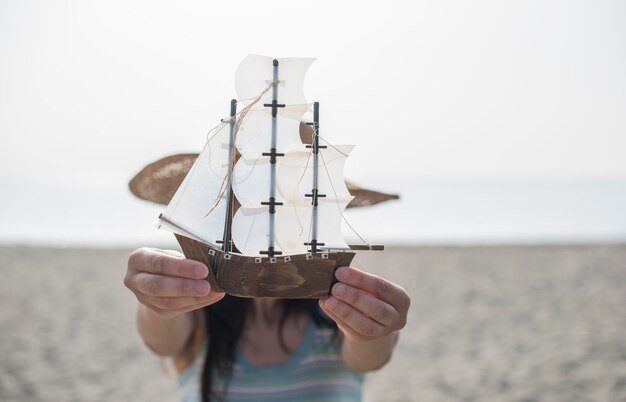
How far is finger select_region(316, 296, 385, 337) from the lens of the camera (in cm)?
211

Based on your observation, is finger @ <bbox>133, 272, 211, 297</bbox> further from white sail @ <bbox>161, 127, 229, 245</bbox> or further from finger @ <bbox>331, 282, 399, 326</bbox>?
finger @ <bbox>331, 282, 399, 326</bbox>

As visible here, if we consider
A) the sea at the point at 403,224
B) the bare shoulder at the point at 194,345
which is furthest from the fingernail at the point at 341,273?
the sea at the point at 403,224

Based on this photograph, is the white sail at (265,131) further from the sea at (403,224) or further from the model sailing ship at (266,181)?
the sea at (403,224)

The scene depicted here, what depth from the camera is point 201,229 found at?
228 cm

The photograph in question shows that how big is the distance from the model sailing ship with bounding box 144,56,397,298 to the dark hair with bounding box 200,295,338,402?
45.6 inches

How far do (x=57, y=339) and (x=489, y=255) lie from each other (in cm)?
1243

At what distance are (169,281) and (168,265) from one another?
58 millimetres

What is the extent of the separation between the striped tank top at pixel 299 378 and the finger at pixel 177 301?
138 centimetres

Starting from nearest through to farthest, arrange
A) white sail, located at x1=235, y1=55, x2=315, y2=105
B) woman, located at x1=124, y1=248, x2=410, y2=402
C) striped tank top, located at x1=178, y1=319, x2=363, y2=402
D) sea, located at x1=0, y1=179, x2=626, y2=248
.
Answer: white sail, located at x1=235, y1=55, x2=315, y2=105 < woman, located at x1=124, y1=248, x2=410, y2=402 < striped tank top, located at x1=178, y1=319, x2=363, y2=402 < sea, located at x1=0, y1=179, x2=626, y2=248

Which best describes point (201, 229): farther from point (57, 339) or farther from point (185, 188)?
point (57, 339)

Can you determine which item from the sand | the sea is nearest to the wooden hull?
the sand

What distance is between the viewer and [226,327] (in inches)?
136

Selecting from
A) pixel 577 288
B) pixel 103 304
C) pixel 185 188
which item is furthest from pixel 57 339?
pixel 577 288

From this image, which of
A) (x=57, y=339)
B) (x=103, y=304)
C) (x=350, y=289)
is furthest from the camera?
(x=103, y=304)
